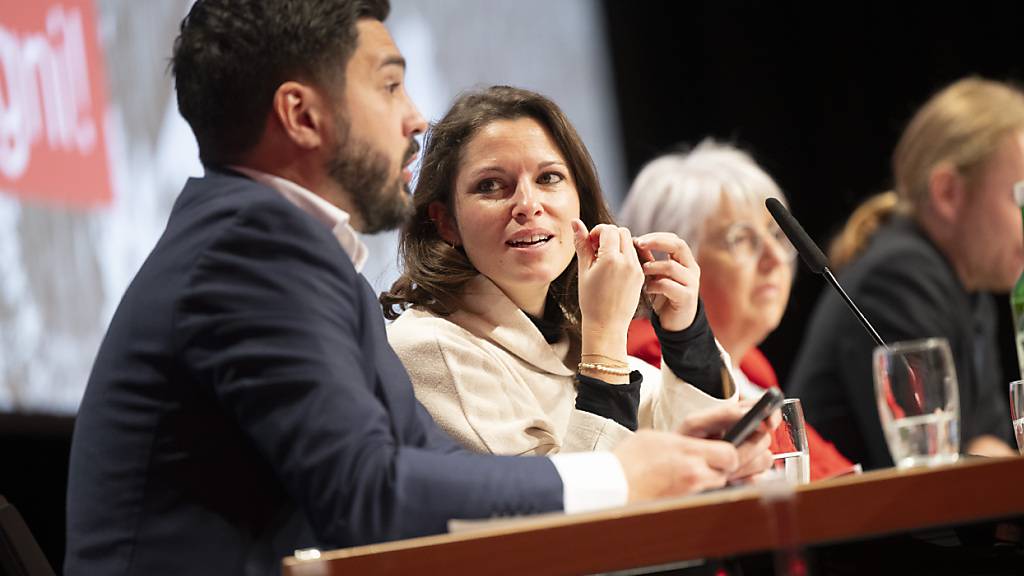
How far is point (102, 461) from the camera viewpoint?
1.49 m

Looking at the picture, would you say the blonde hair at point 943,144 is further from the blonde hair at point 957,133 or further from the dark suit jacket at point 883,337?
the dark suit jacket at point 883,337

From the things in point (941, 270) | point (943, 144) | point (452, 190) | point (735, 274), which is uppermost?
point (452, 190)

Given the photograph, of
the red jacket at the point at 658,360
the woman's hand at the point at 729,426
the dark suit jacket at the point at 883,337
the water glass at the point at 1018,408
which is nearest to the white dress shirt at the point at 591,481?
the woman's hand at the point at 729,426

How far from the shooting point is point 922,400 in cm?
136

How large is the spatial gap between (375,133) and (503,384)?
0.54 metres

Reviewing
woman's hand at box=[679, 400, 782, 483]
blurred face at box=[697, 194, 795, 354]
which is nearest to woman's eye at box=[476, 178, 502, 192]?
woman's hand at box=[679, 400, 782, 483]

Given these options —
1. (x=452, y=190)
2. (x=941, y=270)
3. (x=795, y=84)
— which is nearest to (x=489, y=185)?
(x=452, y=190)

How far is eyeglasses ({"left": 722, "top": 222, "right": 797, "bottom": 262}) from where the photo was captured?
3.19 metres

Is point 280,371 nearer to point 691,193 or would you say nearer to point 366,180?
point 366,180

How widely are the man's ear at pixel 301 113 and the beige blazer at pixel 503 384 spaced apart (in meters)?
0.48

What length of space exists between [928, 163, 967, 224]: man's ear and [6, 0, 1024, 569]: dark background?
1642 mm

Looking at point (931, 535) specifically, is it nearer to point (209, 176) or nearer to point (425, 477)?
point (425, 477)

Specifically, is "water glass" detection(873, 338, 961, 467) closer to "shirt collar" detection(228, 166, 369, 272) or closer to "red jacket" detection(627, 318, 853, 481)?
"shirt collar" detection(228, 166, 369, 272)

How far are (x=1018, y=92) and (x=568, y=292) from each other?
215 cm
